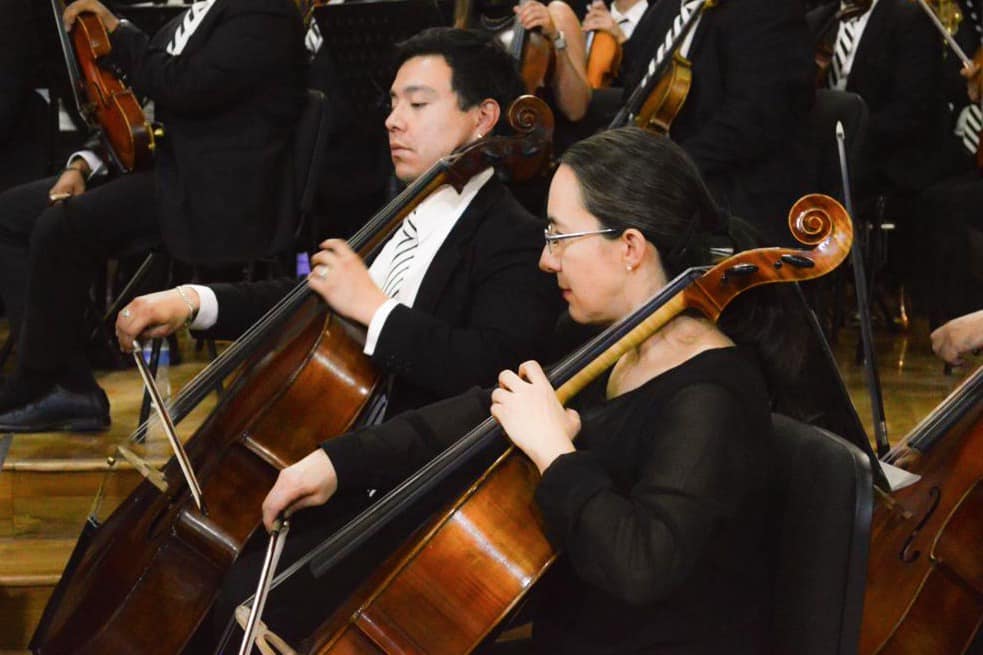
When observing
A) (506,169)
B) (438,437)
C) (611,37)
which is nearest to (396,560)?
(438,437)

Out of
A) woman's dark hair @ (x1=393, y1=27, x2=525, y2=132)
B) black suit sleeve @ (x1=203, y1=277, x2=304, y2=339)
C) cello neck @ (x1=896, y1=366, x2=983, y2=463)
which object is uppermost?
woman's dark hair @ (x1=393, y1=27, x2=525, y2=132)

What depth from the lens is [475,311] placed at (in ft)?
6.66

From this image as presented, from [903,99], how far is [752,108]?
3.57ft

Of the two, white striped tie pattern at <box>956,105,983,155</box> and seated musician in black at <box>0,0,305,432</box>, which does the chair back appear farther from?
seated musician in black at <box>0,0,305,432</box>

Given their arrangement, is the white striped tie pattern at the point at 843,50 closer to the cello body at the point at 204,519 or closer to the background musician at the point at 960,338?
the background musician at the point at 960,338

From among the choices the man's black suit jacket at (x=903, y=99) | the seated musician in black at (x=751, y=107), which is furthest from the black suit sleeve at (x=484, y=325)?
the man's black suit jacket at (x=903, y=99)

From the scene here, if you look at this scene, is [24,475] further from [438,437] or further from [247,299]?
[438,437]

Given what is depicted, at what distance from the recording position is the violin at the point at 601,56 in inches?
142

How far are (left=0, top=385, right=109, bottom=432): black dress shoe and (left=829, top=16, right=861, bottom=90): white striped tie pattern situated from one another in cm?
224

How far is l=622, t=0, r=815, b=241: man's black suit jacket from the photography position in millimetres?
2973

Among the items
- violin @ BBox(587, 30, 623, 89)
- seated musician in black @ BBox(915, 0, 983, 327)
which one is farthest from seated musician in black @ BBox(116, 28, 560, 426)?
seated musician in black @ BBox(915, 0, 983, 327)

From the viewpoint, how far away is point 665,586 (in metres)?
1.28

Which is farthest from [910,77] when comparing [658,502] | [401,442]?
[658,502]

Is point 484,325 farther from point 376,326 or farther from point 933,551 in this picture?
point 933,551
